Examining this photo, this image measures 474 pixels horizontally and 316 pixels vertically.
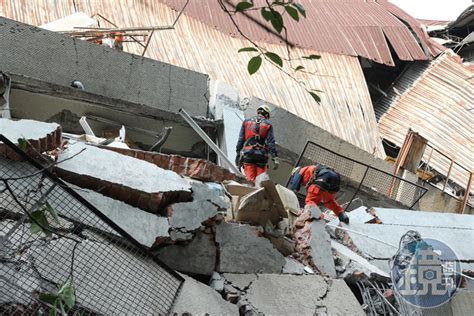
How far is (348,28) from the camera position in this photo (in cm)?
1880

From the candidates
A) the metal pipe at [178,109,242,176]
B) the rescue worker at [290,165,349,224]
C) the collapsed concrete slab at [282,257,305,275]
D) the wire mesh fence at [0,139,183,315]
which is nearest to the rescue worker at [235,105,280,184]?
the metal pipe at [178,109,242,176]

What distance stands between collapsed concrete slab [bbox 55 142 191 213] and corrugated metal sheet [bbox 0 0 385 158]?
22.9 feet

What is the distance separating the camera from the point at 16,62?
29.6 ft

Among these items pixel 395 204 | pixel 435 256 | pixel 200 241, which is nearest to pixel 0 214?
pixel 200 241

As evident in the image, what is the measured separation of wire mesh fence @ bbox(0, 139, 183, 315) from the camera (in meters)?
4.29

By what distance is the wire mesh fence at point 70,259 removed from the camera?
429cm

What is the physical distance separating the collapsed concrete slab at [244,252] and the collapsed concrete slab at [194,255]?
3.1 inches

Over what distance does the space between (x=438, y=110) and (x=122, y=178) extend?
13.8m

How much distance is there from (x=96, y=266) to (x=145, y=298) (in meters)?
0.38

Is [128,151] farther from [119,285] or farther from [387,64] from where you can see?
[387,64]

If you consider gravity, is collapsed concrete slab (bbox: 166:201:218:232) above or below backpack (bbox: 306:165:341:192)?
below

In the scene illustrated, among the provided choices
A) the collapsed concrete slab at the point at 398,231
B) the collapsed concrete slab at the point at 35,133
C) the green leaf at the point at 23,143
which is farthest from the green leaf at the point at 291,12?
the collapsed concrete slab at the point at 398,231

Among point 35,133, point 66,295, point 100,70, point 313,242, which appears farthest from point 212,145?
point 66,295

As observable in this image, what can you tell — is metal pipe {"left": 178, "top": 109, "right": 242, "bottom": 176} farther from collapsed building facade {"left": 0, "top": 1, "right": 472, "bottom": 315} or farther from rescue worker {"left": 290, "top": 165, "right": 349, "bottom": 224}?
rescue worker {"left": 290, "top": 165, "right": 349, "bottom": 224}
